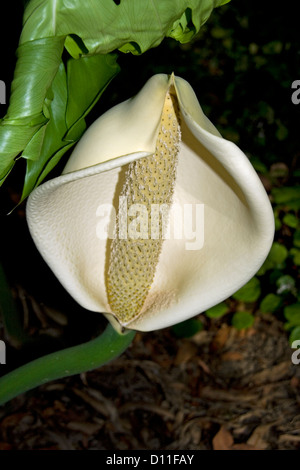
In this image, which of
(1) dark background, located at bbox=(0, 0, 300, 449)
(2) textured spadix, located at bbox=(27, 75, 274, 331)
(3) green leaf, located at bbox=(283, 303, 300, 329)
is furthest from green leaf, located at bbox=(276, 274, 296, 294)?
(2) textured spadix, located at bbox=(27, 75, 274, 331)

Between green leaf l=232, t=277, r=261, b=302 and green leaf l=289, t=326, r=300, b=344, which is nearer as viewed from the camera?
green leaf l=289, t=326, r=300, b=344

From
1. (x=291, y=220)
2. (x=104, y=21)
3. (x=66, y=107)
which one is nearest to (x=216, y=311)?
(x=291, y=220)

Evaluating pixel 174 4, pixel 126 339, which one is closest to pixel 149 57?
pixel 126 339

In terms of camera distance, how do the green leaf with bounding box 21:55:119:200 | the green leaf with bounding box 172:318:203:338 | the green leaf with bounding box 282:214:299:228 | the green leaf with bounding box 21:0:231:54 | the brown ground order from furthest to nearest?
1. the green leaf with bounding box 282:214:299:228
2. the green leaf with bounding box 172:318:203:338
3. the brown ground
4. the green leaf with bounding box 21:55:119:200
5. the green leaf with bounding box 21:0:231:54

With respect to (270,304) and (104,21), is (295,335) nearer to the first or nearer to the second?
(270,304)

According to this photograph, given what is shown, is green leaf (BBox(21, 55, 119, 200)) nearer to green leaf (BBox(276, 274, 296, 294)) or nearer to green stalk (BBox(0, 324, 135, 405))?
green stalk (BBox(0, 324, 135, 405))

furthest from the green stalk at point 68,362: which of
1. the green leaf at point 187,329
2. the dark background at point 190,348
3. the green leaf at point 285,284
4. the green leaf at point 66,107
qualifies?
the green leaf at point 285,284

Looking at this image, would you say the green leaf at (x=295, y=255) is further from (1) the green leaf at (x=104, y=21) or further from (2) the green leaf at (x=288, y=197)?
(1) the green leaf at (x=104, y=21)
